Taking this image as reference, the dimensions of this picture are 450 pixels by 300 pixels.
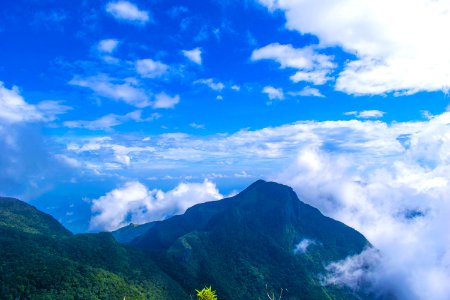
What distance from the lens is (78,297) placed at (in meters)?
165

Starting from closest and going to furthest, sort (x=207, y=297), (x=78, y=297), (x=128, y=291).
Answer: (x=207, y=297) < (x=78, y=297) < (x=128, y=291)

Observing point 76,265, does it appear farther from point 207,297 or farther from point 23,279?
point 207,297

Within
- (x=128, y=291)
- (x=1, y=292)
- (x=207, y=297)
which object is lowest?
(x=128, y=291)

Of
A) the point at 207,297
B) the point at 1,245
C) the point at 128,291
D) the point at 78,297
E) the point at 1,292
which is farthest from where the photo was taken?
the point at 128,291

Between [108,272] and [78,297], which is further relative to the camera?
[108,272]

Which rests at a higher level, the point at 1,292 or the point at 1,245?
the point at 1,245

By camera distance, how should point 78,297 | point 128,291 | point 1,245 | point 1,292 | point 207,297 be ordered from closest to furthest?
point 207,297
point 1,292
point 78,297
point 1,245
point 128,291

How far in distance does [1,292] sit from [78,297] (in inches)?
1220

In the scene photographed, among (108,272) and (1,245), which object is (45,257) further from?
(108,272)

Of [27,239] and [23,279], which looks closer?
[23,279]

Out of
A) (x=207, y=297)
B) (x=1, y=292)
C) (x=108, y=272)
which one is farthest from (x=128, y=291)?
(x=207, y=297)

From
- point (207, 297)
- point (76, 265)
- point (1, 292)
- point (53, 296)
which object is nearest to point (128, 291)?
point (76, 265)

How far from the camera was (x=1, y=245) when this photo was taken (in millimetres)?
177000

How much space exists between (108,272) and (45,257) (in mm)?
34416
